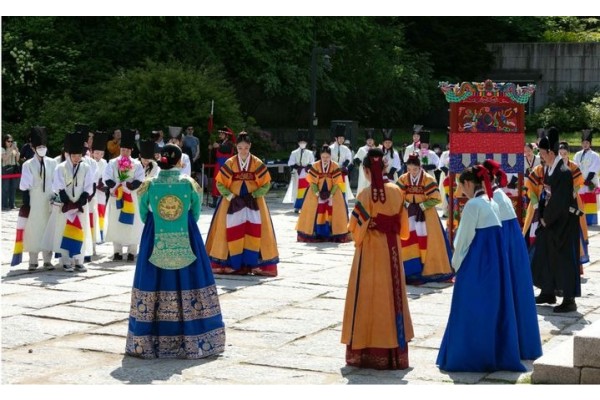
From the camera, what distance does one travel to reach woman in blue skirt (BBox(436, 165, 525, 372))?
8.84 m

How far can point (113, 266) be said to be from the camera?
14.9 meters

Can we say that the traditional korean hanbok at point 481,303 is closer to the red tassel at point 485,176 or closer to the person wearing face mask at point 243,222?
the red tassel at point 485,176

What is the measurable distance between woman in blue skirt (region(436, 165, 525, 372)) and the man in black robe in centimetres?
269

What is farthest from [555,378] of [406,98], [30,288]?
[406,98]

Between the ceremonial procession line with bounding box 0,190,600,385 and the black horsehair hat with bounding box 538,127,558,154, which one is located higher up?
the black horsehair hat with bounding box 538,127,558,154

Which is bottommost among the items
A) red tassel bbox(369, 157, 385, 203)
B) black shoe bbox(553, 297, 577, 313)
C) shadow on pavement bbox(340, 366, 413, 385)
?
shadow on pavement bbox(340, 366, 413, 385)

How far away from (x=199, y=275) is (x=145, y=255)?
1.54ft

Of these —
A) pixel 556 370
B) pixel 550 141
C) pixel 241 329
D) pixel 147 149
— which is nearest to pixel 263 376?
pixel 241 329

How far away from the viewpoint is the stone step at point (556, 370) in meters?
8.13

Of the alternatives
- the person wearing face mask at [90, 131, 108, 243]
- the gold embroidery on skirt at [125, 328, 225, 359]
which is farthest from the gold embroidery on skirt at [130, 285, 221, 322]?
the person wearing face mask at [90, 131, 108, 243]

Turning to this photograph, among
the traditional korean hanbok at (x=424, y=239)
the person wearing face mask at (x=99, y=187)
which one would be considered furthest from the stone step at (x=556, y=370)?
the person wearing face mask at (x=99, y=187)

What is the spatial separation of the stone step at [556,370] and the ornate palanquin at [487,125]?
192 inches

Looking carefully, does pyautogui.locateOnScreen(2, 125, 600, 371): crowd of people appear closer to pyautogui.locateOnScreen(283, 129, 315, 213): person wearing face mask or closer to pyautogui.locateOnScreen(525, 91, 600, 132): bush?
pyautogui.locateOnScreen(283, 129, 315, 213): person wearing face mask

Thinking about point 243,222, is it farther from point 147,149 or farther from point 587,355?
point 587,355
